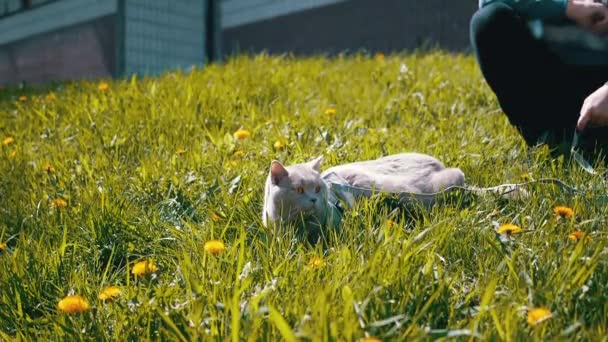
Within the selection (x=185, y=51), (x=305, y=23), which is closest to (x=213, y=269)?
(x=305, y=23)

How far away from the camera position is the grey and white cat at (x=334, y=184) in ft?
8.34

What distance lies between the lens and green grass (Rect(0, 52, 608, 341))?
1.82 metres

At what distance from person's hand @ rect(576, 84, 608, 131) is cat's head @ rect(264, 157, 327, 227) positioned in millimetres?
992

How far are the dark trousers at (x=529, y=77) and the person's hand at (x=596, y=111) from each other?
60 cm

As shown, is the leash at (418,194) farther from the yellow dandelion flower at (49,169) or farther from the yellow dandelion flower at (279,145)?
the yellow dandelion flower at (49,169)

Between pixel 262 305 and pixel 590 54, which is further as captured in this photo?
pixel 590 54

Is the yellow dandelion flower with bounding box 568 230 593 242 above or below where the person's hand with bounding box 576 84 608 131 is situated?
below

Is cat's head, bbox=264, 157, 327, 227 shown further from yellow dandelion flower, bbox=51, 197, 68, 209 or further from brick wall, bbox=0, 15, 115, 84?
brick wall, bbox=0, 15, 115, 84

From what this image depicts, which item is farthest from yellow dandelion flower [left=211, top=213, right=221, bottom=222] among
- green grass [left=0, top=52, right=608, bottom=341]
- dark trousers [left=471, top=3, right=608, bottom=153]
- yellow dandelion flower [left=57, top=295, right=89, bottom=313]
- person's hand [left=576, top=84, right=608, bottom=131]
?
dark trousers [left=471, top=3, right=608, bottom=153]

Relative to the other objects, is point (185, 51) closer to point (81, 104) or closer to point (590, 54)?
point (81, 104)

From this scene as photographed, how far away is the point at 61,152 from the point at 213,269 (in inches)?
79.4

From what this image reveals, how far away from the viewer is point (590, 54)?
3244mm

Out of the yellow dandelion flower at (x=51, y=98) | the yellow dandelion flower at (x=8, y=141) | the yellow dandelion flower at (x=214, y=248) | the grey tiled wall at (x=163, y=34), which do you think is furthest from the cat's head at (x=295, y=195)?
the grey tiled wall at (x=163, y=34)

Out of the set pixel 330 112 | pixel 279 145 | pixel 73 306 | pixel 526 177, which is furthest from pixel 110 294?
pixel 330 112
